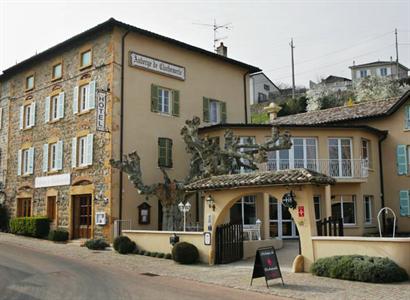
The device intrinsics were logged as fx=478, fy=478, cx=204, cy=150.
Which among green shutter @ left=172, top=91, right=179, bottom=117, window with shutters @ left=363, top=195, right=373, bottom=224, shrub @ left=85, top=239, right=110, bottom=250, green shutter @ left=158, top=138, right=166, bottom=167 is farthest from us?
window with shutters @ left=363, top=195, right=373, bottom=224

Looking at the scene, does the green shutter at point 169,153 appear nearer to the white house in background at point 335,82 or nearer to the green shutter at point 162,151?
the green shutter at point 162,151

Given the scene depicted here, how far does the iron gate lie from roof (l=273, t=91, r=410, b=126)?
10.7 m

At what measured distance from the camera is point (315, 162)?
940 inches

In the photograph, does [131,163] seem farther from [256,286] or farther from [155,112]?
[256,286]

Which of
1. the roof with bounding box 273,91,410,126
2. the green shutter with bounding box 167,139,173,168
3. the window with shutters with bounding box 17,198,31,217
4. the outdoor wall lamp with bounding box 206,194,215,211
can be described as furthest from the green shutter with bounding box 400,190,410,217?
the window with shutters with bounding box 17,198,31,217

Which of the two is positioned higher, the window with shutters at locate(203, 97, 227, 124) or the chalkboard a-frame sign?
the window with shutters at locate(203, 97, 227, 124)

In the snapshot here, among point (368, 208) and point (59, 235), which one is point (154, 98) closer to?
point (59, 235)

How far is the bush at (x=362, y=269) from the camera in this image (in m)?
11.7

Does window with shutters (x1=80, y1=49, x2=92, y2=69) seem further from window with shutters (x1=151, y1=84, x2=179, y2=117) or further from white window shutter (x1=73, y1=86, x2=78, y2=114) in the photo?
window with shutters (x1=151, y1=84, x2=179, y2=117)

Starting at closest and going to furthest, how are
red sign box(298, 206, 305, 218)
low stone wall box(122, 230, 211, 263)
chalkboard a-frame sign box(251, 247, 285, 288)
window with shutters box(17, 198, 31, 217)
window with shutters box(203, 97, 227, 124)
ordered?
chalkboard a-frame sign box(251, 247, 285, 288)
red sign box(298, 206, 305, 218)
low stone wall box(122, 230, 211, 263)
window with shutters box(203, 97, 227, 124)
window with shutters box(17, 198, 31, 217)

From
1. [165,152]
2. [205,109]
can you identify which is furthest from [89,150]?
[205,109]

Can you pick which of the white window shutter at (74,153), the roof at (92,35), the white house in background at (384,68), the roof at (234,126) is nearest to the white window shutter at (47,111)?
the roof at (92,35)

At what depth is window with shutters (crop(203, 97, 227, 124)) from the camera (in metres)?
25.9

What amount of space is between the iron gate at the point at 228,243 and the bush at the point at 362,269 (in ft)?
12.1
